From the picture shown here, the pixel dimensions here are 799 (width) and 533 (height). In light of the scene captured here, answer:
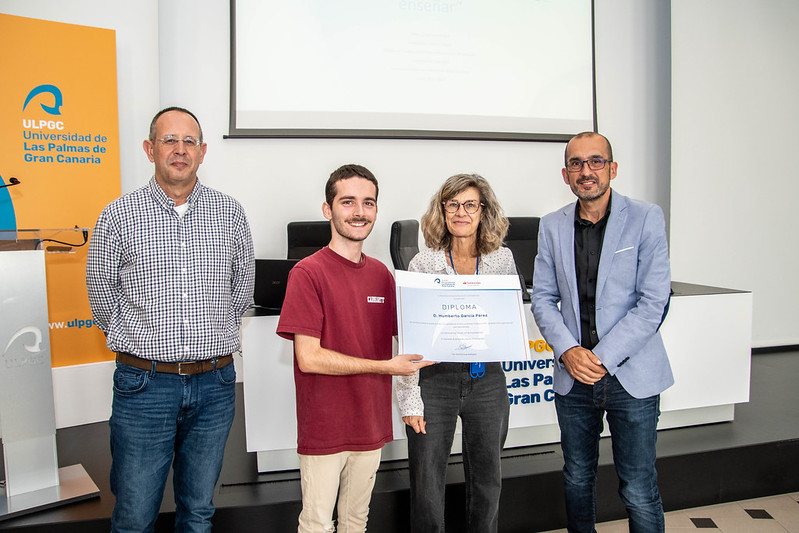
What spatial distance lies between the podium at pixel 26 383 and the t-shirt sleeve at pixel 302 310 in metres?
1.11

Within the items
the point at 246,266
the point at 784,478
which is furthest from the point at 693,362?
the point at 246,266

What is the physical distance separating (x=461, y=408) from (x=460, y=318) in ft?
0.96

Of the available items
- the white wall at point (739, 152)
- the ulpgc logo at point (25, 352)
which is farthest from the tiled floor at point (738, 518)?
the white wall at point (739, 152)

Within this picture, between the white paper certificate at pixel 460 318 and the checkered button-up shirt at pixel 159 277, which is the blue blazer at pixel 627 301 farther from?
the checkered button-up shirt at pixel 159 277

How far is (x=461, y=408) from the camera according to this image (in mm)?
1625

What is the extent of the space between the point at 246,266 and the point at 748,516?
253 cm

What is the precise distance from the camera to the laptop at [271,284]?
246 centimetres

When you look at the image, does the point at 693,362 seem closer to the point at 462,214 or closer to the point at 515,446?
the point at 515,446

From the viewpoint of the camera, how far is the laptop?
2.46 m

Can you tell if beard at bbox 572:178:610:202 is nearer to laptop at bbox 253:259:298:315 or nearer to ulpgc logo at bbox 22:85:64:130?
laptop at bbox 253:259:298:315

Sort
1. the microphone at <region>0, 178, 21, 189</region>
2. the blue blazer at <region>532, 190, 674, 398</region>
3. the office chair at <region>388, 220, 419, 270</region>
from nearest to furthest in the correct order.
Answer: the blue blazer at <region>532, 190, 674, 398</region>
the office chair at <region>388, 220, 419, 270</region>
the microphone at <region>0, 178, 21, 189</region>

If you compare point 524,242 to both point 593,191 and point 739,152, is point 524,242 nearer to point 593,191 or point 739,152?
point 593,191

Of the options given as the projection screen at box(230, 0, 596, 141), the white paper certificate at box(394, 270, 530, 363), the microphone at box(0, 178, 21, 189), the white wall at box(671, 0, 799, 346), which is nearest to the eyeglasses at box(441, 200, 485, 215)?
the white paper certificate at box(394, 270, 530, 363)

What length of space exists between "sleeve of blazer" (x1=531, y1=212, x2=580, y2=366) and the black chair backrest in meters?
1.37
